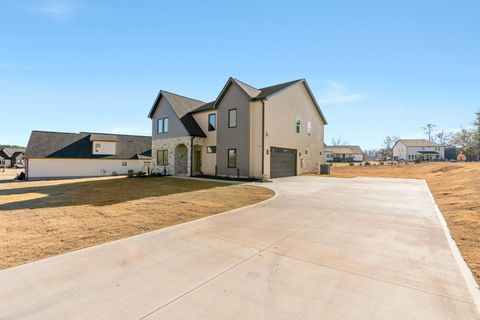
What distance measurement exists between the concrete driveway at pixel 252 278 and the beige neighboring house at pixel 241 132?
524 inches

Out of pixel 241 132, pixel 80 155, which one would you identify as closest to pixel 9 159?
pixel 80 155

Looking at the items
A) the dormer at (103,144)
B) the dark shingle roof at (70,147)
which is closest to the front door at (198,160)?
the dark shingle roof at (70,147)

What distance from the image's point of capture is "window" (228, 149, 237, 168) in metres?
19.2

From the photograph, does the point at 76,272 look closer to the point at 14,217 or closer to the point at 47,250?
the point at 47,250

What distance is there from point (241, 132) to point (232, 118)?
176 cm

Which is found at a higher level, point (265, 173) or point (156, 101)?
point (156, 101)

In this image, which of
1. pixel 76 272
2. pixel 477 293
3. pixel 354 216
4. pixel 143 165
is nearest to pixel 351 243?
pixel 477 293

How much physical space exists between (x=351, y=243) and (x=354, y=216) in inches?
99.0

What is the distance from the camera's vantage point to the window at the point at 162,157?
78.2 ft

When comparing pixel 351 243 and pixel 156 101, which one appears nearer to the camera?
pixel 351 243

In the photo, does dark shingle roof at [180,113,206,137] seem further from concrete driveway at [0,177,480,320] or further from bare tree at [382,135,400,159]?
bare tree at [382,135,400,159]

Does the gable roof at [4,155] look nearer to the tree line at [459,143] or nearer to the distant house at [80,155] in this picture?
the distant house at [80,155]

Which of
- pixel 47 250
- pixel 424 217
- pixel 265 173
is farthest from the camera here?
pixel 265 173

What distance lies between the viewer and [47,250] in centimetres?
436
